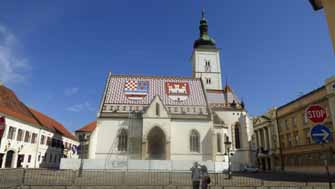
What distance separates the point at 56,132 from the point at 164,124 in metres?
25.1

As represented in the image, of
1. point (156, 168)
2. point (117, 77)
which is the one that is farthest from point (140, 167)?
point (117, 77)

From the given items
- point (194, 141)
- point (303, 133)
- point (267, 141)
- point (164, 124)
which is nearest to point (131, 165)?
point (164, 124)

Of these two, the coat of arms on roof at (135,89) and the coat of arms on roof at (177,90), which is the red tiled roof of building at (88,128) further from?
the coat of arms on roof at (177,90)

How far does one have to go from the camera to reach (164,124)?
30391 millimetres

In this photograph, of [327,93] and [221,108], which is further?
[221,108]

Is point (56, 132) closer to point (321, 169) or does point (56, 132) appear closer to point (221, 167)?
point (221, 167)

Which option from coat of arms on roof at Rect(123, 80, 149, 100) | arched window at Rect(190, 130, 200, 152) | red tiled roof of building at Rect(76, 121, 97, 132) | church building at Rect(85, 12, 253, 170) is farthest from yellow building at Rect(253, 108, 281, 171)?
red tiled roof of building at Rect(76, 121, 97, 132)

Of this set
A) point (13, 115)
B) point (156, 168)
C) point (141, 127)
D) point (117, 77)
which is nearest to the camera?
point (156, 168)

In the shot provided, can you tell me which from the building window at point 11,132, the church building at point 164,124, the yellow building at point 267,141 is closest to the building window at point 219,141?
the church building at point 164,124

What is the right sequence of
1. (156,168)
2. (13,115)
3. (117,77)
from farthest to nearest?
(117,77), (13,115), (156,168)

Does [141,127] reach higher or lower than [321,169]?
higher

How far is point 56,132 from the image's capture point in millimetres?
43031

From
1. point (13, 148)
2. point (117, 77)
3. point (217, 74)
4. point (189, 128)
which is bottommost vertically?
point (13, 148)

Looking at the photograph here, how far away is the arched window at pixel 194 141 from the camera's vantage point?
31.0 metres
